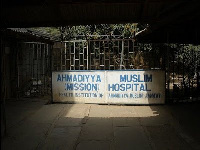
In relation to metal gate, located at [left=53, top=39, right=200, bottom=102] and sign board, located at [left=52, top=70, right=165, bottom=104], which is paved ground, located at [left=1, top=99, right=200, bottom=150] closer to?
sign board, located at [left=52, top=70, right=165, bottom=104]

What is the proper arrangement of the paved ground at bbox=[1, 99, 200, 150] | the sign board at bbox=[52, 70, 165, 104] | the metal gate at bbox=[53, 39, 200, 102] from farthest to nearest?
the metal gate at bbox=[53, 39, 200, 102], the sign board at bbox=[52, 70, 165, 104], the paved ground at bbox=[1, 99, 200, 150]

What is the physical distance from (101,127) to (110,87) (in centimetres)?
321

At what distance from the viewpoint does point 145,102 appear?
32.1 ft

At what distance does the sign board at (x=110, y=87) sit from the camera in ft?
32.0

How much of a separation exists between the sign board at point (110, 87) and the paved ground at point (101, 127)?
0.39 m

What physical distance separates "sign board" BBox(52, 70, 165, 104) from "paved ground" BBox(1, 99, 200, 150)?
1.27 feet

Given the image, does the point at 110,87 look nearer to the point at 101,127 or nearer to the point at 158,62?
the point at 101,127

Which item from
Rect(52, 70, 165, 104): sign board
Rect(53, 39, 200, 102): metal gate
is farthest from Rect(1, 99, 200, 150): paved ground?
Rect(53, 39, 200, 102): metal gate

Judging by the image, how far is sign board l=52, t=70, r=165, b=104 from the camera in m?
9.75

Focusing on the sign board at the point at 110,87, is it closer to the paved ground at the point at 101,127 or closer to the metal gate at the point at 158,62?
the paved ground at the point at 101,127

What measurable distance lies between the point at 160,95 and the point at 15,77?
21.8 feet

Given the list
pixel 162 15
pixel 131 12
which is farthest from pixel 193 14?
pixel 131 12

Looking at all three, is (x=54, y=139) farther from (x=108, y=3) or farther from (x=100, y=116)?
(x=108, y=3)

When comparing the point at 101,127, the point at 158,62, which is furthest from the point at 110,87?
the point at 158,62
